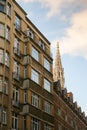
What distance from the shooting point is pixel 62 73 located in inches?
4611

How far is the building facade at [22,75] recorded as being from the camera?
1523 inches

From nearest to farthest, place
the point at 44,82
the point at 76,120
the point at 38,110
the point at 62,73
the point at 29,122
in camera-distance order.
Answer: the point at 29,122 < the point at 38,110 < the point at 44,82 < the point at 76,120 < the point at 62,73

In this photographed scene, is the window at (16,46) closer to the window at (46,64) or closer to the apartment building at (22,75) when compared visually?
the apartment building at (22,75)

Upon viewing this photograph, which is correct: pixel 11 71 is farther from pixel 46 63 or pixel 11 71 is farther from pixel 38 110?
pixel 46 63

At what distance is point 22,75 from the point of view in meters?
42.8

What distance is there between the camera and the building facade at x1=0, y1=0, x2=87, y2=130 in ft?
127

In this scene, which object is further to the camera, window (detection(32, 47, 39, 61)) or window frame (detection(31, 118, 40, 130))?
window (detection(32, 47, 39, 61))

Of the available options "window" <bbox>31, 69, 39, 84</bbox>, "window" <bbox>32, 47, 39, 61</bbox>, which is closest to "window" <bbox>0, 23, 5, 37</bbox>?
"window" <bbox>32, 47, 39, 61</bbox>

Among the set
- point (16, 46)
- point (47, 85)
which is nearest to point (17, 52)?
point (16, 46)

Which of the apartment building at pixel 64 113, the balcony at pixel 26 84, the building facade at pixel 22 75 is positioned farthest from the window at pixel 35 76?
the apartment building at pixel 64 113

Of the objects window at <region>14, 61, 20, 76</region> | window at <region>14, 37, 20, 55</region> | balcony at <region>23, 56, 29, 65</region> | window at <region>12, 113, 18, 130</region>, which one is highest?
window at <region>14, 37, 20, 55</region>

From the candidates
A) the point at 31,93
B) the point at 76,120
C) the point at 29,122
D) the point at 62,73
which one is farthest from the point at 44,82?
the point at 62,73

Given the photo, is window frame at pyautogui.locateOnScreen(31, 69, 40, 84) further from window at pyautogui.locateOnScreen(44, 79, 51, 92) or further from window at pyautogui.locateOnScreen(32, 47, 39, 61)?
window at pyautogui.locateOnScreen(44, 79, 51, 92)

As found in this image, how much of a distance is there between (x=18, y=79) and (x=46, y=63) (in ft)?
32.4
